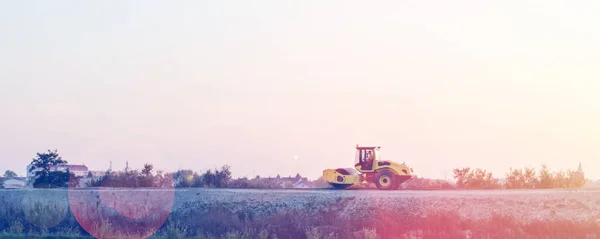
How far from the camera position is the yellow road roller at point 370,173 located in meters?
31.7

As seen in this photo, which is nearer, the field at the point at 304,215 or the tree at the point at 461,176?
the field at the point at 304,215

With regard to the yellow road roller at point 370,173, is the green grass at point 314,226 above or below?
below

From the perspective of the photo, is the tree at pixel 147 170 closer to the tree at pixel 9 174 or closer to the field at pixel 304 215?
the field at pixel 304 215

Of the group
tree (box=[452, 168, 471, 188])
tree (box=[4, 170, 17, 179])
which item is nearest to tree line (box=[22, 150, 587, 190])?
tree (box=[452, 168, 471, 188])

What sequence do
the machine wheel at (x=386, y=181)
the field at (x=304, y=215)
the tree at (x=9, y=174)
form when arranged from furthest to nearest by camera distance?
the tree at (x=9, y=174) < the machine wheel at (x=386, y=181) < the field at (x=304, y=215)

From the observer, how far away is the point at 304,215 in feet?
85.6

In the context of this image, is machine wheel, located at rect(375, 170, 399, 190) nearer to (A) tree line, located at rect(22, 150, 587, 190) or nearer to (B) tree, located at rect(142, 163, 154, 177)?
(A) tree line, located at rect(22, 150, 587, 190)

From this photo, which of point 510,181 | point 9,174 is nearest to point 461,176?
point 510,181


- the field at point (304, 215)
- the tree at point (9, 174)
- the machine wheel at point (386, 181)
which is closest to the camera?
the field at point (304, 215)

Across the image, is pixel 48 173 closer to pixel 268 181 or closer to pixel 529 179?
pixel 268 181

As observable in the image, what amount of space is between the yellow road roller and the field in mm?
3523

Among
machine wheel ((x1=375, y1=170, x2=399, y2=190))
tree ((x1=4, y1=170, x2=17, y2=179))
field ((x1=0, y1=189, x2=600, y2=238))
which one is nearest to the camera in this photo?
field ((x1=0, y1=189, x2=600, y2=238))

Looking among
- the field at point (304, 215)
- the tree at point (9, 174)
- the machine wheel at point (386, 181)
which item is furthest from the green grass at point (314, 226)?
the tree at point (9, 174)

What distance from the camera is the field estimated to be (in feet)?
80.9
